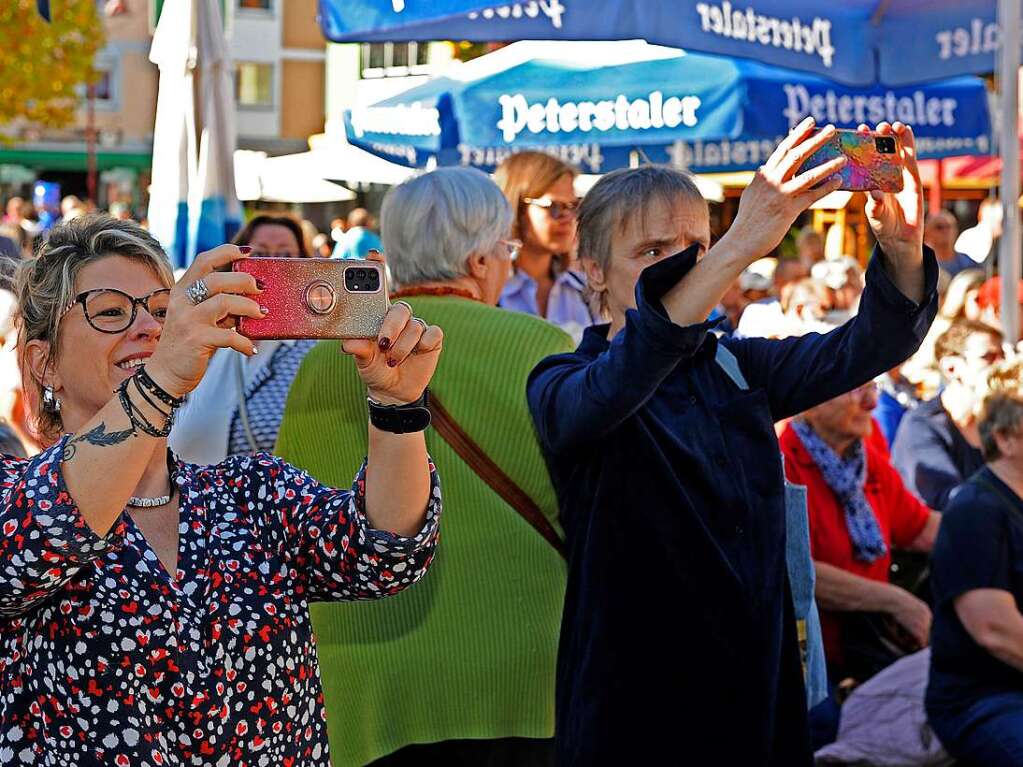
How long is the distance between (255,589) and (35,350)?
1.72 feet

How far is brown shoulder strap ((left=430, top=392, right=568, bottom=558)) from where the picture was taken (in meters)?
3.15

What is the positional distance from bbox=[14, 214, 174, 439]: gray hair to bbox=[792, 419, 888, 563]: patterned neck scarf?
3062 mm

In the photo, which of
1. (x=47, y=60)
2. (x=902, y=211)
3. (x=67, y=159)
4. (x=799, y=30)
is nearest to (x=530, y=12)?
(x=799, y=30)

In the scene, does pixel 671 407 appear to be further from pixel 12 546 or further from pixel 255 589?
pixel 12 546

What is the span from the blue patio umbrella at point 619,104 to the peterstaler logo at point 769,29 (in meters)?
0.88

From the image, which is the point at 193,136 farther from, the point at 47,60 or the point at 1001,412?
the point at 47,60

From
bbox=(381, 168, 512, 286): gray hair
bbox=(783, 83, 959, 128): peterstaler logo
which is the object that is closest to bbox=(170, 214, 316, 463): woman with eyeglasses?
bbox=(381, 168, 512, 286): gray hair

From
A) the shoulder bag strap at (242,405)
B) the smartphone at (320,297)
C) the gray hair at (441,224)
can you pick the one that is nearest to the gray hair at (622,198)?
the gray hair at (441,224)

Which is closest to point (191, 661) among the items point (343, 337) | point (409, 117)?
point (343, 337)

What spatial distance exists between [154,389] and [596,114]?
5.86 m

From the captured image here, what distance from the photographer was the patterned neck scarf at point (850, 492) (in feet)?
16.4

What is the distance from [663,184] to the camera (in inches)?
116

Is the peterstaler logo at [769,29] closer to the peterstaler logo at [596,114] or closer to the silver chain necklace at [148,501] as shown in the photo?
the peterstaler logo at [596,114]

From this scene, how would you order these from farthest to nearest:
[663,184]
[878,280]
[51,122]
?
[51,122]
[663,184]
[878,280]
